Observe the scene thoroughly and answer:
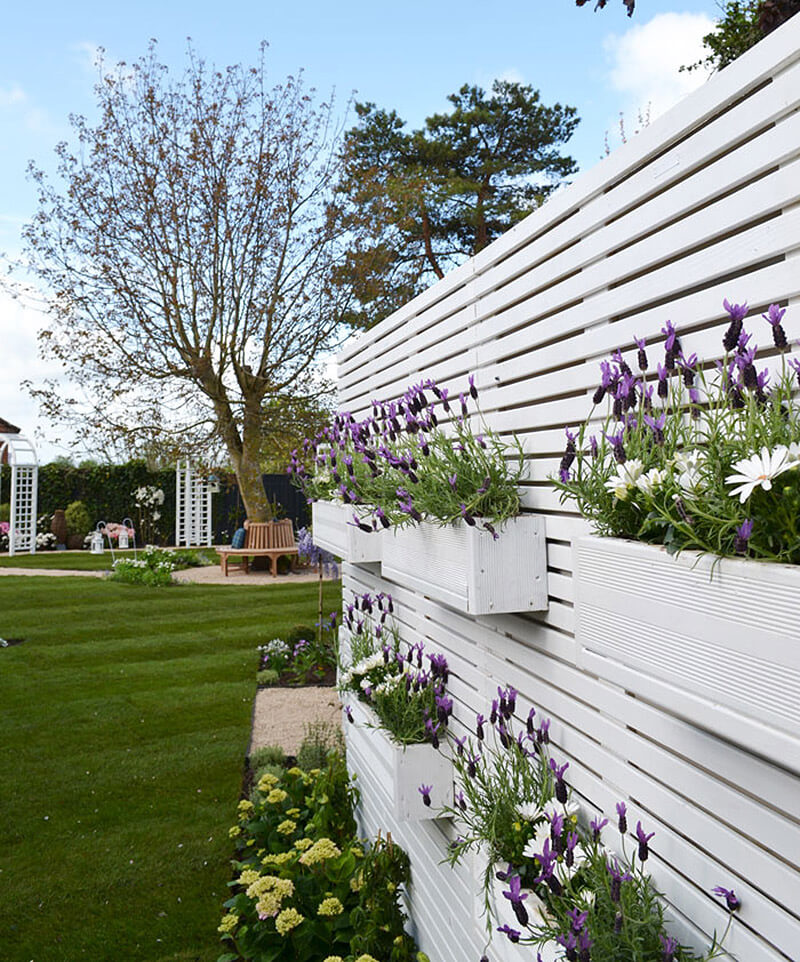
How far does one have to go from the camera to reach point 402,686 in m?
2.78

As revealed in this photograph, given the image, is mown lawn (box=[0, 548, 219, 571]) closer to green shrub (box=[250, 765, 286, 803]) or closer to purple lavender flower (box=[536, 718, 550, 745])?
green shrub (box=[250, 765, 286, 803])

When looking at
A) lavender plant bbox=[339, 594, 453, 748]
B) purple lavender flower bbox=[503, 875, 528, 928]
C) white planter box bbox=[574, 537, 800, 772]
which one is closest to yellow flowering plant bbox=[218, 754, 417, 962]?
lavender plant bbox=[339, 594, 453, 748]

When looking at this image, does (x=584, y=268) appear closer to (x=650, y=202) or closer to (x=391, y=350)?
(x=650, y=202)

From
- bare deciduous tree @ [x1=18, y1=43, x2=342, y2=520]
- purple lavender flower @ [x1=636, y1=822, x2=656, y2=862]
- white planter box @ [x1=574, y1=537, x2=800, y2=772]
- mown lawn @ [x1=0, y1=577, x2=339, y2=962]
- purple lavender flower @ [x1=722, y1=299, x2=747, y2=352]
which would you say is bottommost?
mown lawn @ [x1=0, y1=577, x2=339, y2=962]

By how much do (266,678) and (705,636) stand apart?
6.69 m

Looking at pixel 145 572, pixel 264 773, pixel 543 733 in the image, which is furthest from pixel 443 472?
pixel 145 572

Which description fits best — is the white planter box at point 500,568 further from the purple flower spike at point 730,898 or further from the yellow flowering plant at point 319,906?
the yellow flowering plant at point 319,906

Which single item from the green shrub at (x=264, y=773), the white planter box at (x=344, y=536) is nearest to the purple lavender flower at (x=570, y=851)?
the white planter box at (x=344, y=536)

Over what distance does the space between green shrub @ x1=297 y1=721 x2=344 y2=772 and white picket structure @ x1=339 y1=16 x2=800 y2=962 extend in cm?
242

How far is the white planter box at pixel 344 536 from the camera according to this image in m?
3.28

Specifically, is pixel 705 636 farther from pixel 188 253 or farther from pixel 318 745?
pixel 188 253

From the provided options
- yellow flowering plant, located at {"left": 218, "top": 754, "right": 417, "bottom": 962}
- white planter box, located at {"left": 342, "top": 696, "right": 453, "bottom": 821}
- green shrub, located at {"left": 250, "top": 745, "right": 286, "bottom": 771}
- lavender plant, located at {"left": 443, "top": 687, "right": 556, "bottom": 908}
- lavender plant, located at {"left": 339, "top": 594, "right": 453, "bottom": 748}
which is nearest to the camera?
lavender plant, located at {"left": 443, "top": 687, "right": 556, "bottom": 908}

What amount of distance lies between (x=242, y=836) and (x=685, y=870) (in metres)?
3.38

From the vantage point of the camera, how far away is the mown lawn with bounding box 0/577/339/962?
3.42 metres
